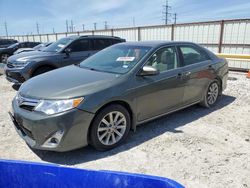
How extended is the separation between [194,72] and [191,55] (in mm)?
420

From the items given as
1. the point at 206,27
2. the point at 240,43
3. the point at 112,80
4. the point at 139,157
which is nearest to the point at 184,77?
the point at 112,80

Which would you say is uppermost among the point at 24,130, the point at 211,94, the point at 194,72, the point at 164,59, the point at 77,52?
the point at 164,59

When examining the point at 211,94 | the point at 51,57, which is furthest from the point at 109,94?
the point at 51,57

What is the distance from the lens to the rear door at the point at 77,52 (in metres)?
7.62

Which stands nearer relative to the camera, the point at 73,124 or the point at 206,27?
the point at 73,124

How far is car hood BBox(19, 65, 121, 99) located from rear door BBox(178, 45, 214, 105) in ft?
5.33

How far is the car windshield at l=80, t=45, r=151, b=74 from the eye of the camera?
3865 millimetres

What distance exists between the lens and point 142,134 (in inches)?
157

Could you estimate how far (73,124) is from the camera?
9.81 ft

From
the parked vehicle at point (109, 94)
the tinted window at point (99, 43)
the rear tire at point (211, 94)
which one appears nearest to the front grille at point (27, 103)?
the parked vehicle at point (109, 94)

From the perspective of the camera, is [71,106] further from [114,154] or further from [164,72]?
[164,72]

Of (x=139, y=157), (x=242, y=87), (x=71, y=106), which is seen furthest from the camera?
(x=242, y=87)

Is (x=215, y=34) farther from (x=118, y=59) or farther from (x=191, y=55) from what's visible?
(x=118, y=59)

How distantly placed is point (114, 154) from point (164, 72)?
1675mm
